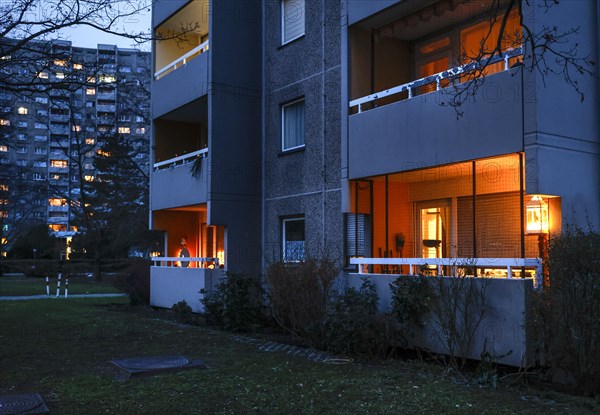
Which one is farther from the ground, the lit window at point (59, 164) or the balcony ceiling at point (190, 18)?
the lit window at point (59, 164)

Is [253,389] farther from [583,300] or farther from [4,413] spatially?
[583,300]

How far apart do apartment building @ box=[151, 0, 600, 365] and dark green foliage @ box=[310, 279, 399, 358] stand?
65 centimetres

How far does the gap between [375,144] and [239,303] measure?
4.66 metres

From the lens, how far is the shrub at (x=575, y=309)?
7.79 m

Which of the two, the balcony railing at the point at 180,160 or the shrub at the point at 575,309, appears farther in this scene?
the balcony railing at the point at 180,160

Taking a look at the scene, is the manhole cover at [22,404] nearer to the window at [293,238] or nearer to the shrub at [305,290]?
the shrub at [305,290]

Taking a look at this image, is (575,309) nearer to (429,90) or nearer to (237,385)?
(237,385)

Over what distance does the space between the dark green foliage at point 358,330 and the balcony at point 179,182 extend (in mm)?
6641

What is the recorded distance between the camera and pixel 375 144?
12.4 metres

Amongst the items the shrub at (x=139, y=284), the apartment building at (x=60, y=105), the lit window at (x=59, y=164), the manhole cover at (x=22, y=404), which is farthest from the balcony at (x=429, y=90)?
the lit window at (x=59, y=164)

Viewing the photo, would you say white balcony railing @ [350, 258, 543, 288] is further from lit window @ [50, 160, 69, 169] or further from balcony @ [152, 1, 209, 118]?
lit window @ [50, 160, 69, 169]

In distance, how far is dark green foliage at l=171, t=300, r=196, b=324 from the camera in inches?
625

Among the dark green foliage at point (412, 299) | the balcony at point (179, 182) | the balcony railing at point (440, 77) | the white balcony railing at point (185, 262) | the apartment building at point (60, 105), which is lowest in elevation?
the dark green foliage at point (412, 299)

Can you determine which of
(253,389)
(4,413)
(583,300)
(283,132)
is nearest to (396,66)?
(283,132)
